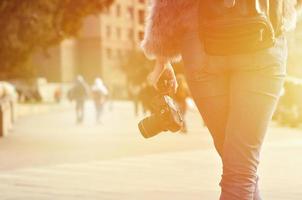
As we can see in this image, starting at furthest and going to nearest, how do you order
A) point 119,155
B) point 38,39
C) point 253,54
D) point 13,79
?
point 13,79
point 38,39
point 119,155
point 253,54

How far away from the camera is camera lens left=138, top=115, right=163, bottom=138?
12.9ft

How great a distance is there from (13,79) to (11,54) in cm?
4698

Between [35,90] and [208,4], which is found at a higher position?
[208,4]

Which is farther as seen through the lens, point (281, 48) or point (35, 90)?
point (35, 90)

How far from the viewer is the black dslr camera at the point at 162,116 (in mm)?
3908

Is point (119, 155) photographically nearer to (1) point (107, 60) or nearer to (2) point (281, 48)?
(2) point (281, 48)

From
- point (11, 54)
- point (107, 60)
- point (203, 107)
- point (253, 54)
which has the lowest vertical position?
point (107, 60)

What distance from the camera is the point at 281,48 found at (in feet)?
11.7

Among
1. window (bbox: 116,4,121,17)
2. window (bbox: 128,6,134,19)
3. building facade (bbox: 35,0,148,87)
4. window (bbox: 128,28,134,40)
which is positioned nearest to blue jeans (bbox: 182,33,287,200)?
building facade (bbox: 35,0,148,87)

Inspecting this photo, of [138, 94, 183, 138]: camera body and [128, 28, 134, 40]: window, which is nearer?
[138, 94, 183, 138]: camera body

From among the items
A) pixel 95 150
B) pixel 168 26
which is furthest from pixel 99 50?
pixel 168 26

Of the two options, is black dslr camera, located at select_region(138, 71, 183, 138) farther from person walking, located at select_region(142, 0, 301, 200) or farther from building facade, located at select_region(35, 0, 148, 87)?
building facade, located at select_region(35, 0, 148, 87)

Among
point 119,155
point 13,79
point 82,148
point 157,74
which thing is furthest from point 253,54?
point 13,79

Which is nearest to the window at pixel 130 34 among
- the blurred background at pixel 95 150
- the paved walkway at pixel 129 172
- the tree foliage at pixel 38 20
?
the blurred background at pixel 95 150
